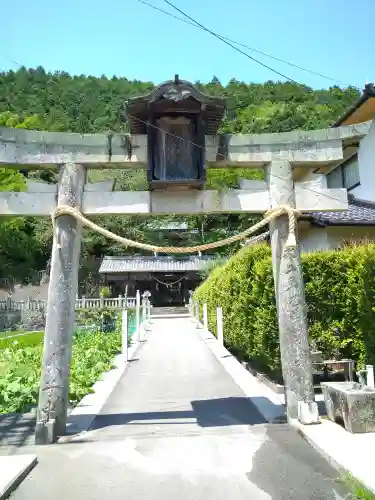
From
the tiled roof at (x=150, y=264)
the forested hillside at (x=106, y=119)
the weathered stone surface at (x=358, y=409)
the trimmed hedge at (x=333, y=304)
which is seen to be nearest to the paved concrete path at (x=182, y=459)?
the weathered stone surface at (x=358, y=409)

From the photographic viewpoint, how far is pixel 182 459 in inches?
188

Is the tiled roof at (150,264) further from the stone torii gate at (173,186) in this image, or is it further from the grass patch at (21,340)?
the stone torii gate at (173,186)

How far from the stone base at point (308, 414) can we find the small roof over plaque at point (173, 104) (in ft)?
14.1

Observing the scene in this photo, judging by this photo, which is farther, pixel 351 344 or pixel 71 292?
pixel 351 344

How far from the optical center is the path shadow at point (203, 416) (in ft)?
21.1

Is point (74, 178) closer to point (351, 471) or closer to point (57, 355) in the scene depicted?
point (57, 355)

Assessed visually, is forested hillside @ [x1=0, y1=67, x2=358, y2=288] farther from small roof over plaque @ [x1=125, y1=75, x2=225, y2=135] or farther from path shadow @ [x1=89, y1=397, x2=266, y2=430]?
path shadow @ [x1=89, y1=397, x2=266, y2=430]

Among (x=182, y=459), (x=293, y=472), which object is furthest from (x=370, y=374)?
(x=182, y=459)

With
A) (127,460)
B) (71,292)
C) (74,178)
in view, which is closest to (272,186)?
(74,178)

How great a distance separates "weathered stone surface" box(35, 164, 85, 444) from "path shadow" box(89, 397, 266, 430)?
0.88 meters

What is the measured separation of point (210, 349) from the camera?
51.6 ft

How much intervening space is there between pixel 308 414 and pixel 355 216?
1033cm

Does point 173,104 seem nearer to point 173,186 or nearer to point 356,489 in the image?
point 173,186

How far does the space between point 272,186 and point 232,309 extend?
8.03 meters
